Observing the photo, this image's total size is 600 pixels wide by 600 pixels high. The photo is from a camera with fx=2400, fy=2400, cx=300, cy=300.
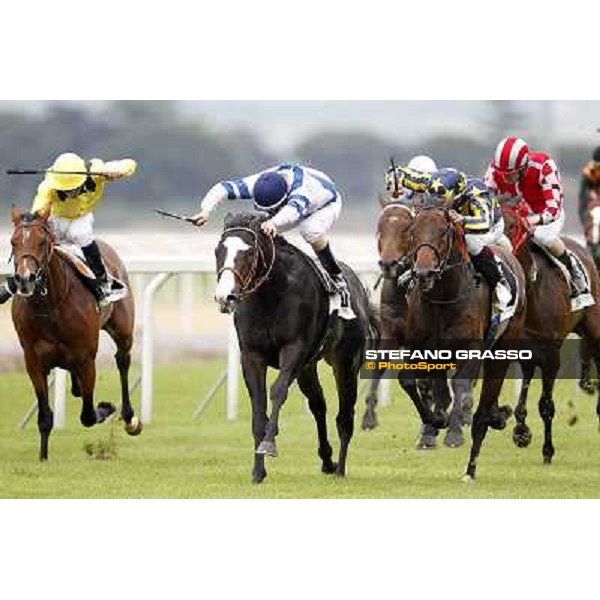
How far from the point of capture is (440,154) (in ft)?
37.6

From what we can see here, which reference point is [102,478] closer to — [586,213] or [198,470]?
[198,470]

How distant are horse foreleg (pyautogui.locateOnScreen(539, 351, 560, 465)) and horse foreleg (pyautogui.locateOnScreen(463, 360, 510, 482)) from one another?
59 cm

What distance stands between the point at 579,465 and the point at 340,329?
144 cm

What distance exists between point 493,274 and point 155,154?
5.11 feet

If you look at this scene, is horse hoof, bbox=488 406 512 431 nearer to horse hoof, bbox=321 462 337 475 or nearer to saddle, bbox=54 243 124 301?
horse hoof, bbox=321 462 337 475

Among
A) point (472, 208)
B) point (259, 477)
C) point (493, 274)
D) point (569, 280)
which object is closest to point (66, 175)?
point (259, 477)

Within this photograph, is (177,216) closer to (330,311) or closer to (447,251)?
(330,311)

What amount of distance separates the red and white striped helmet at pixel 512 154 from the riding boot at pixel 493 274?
2.01 ft

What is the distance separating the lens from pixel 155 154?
1029 centimetres

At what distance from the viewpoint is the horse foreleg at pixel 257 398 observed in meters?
9.36

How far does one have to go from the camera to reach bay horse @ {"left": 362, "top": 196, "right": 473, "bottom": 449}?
31.3ft

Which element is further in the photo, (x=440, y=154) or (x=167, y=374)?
(x=167, y=374)

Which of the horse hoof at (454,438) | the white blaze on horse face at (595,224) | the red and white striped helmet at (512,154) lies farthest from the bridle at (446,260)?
the white blaze on horse face at (595,224)

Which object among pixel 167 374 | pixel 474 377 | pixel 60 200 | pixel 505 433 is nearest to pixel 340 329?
pixel 474 377
